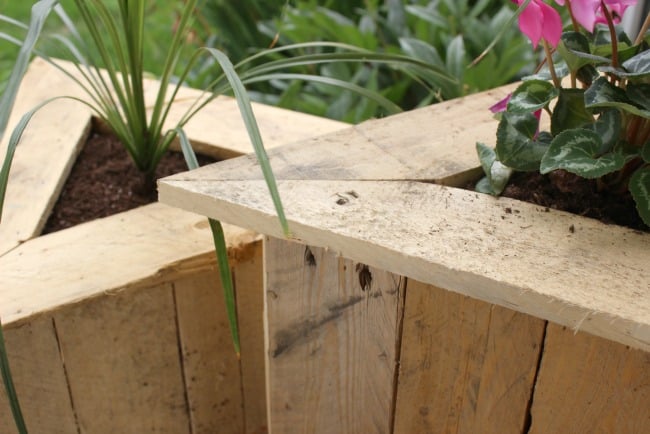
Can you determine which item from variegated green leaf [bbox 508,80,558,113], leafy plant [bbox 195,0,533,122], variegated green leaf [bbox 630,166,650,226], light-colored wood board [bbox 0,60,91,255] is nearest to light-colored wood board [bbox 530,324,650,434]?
variegated green leaf [bbox 630,166,650,226]

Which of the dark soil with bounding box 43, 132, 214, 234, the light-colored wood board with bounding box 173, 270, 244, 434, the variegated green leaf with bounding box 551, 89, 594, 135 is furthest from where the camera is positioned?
the dark soil with bounding box 43, 132, 214, 234

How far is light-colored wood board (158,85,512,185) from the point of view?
3.34ft

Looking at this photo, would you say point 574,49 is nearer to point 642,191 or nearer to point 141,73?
point 642,191

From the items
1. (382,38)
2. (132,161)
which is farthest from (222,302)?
(382,38)

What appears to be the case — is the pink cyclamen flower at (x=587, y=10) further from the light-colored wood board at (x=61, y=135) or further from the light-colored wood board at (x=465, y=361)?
the light-colored wood board at (x=61, y=135)

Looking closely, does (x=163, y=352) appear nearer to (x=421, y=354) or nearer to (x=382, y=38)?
(x=421, y=354)

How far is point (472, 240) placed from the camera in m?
0.89

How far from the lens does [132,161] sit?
142cm

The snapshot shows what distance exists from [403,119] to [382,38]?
1039 millimetres

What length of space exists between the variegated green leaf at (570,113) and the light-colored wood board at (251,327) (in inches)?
18.3

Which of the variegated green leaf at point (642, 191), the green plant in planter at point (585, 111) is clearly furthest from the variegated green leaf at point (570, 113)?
the variegated green leaf at point (642, 191)

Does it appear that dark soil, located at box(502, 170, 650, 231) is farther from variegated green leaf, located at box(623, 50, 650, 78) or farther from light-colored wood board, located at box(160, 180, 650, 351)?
variegated green leaf, located at box(623, 50, 650, 78)

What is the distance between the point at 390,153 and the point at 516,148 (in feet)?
0.60

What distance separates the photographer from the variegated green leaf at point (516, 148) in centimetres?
96
